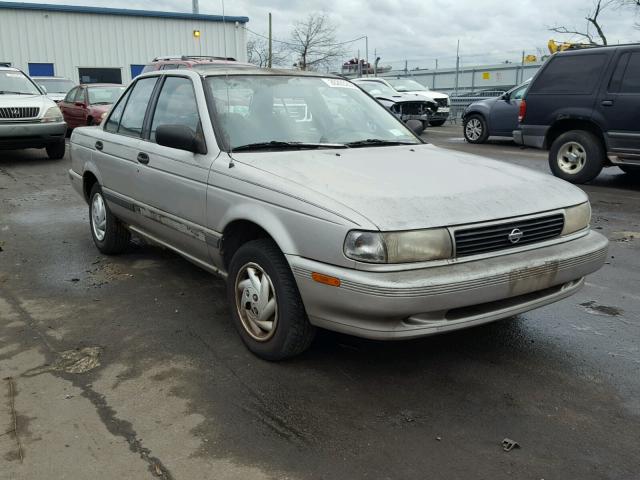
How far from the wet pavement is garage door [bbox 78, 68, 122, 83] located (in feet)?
88.2

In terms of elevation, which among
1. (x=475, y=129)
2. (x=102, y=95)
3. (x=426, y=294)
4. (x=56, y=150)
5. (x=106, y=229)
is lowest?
(x=56, y=150)

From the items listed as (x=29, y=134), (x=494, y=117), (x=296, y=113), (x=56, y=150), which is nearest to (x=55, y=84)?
(x=56, y=150)

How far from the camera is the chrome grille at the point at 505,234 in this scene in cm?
300

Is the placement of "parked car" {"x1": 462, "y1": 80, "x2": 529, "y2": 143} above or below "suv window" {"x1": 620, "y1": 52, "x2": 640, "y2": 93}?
below

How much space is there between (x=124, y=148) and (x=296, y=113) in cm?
161

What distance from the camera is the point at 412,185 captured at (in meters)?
3.24

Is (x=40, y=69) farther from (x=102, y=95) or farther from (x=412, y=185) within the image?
(x=412, y=185)

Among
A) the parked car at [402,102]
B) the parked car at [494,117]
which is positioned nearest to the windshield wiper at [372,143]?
the parked car at [494,117]

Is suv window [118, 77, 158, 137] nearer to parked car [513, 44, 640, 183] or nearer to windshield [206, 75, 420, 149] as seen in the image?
windshield [206, 75, 420, 149]

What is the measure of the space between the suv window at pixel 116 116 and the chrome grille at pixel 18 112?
705 cm

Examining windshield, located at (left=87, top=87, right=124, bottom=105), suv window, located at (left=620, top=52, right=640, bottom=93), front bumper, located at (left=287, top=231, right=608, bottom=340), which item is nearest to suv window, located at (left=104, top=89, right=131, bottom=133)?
front bumper, located at (left=287, top=231, right=608, bottom=340)

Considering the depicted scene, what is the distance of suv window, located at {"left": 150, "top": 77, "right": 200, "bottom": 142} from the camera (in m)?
4.19

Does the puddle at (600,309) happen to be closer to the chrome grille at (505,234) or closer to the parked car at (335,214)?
the parked car at (335,214)

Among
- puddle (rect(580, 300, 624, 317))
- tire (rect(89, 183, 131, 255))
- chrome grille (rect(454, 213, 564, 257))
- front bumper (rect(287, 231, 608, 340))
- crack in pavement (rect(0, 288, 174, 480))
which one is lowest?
crack in pavement (rect(0, 288, 174, 480))
